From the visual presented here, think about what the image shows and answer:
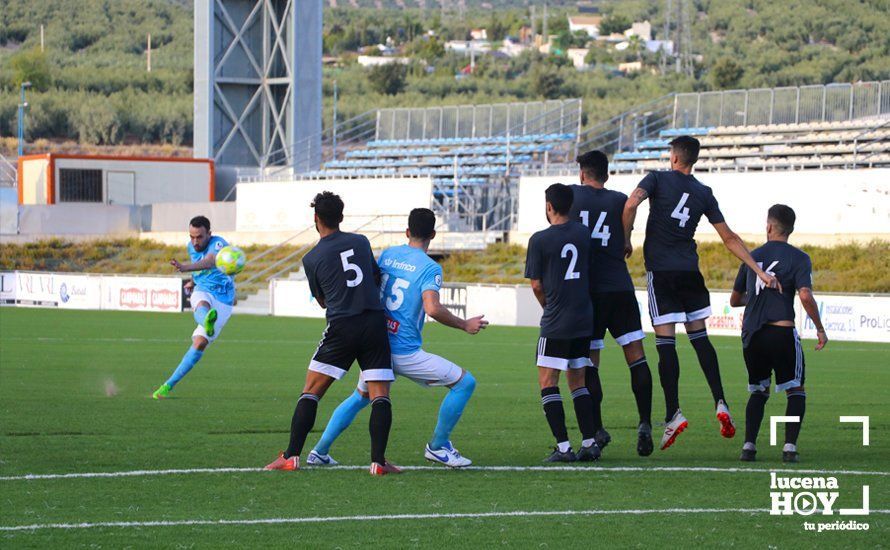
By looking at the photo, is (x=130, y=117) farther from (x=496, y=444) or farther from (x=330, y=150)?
(x=496, y=444)

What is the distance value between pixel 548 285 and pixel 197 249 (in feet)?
22.3

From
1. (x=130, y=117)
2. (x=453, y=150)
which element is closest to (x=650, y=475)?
(x=453, y=150)

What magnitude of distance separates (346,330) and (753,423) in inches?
131

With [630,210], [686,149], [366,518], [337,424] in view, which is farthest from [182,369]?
[366,518]

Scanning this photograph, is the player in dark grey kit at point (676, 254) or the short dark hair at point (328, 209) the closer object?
the short dark hair at point (328, 209)

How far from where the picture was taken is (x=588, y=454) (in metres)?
10.3

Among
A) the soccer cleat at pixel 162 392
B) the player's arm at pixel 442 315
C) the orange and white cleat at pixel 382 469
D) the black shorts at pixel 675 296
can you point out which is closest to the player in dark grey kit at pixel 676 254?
the black shorts at pixel 675 296

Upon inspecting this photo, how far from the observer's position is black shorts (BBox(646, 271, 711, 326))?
35.6 feet

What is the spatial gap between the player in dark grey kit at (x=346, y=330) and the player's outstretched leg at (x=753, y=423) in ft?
9.26

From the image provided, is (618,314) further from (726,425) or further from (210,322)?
(210,322)

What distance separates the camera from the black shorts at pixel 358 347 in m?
9.56

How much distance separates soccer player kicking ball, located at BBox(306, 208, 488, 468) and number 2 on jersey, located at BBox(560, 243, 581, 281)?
0.82m

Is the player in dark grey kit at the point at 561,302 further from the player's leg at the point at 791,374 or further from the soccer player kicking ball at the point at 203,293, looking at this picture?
the soccer player kicking ball at the point at 203,293

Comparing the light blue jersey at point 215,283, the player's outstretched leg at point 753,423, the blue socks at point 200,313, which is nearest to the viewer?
the player's outstretched leg at point 753,423
